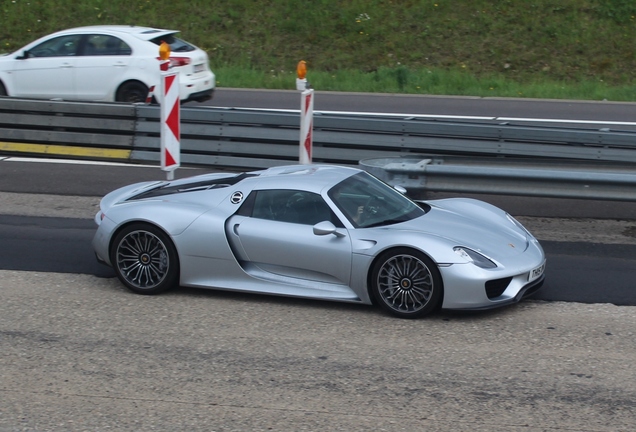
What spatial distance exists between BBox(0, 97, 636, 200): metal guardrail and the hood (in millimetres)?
1484

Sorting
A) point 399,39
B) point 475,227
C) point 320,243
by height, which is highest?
point 399,39

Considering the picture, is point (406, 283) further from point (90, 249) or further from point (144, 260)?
point (90, 249)

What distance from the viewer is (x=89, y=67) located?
1606cm

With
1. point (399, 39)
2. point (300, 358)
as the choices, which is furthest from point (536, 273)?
point (399, 39)

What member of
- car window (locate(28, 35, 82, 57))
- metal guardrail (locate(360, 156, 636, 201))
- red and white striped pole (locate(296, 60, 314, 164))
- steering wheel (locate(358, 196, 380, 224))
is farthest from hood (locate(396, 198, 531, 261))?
car window (locate(28, 35, 82, 57))

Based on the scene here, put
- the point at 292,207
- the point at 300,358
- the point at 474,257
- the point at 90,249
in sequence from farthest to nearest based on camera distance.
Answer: the point at 90,249, the point at 292,207, the point at 474,257, the point at 300,358

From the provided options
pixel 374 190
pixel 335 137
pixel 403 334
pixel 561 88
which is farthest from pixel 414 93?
pixel 403 334

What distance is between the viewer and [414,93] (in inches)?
834

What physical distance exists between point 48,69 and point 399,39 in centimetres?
1114

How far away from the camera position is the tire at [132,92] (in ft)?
52.1

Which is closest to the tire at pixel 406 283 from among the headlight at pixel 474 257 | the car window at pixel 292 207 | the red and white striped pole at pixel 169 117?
the headlight at pixel 474 257

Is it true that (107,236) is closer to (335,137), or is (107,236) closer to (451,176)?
(451,176)

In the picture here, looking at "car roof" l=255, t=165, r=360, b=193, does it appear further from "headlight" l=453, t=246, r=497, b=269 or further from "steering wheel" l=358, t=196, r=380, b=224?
"headlight" l=453, t=246, r=497, b=269

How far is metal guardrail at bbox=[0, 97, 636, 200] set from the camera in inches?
379
